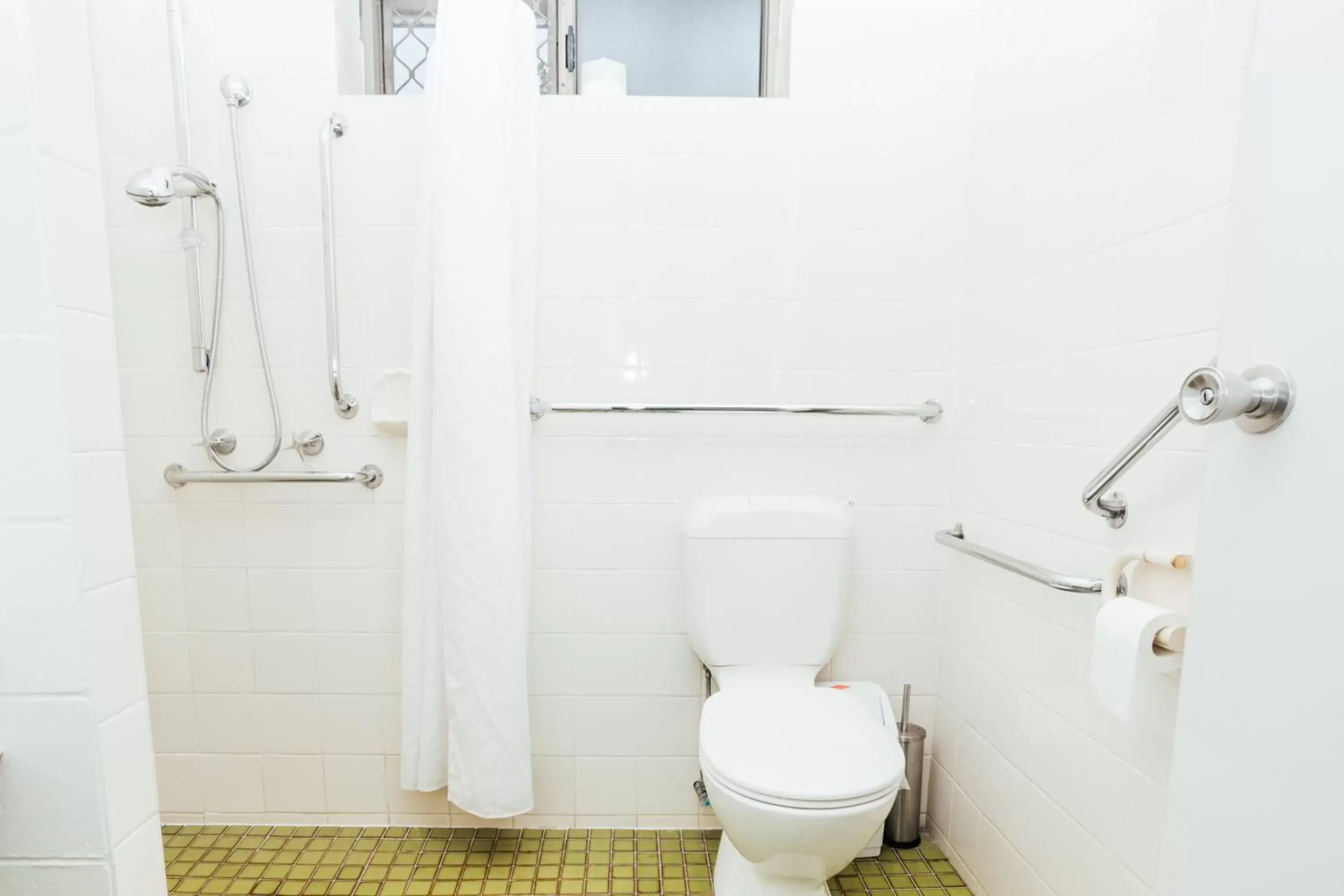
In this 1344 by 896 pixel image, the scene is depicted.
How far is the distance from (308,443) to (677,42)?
4.32 ft

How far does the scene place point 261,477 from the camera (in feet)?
4.77

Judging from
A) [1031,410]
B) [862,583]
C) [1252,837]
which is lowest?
[862,583]

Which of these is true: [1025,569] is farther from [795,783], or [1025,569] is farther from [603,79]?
[603,79]

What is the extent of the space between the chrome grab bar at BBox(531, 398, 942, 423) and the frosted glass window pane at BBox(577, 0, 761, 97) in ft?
2.62

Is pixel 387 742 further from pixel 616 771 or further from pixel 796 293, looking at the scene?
pixel 796 293

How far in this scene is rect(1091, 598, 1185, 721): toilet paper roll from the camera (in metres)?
0.83

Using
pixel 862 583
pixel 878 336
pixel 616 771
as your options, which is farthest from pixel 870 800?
pixel 878 336

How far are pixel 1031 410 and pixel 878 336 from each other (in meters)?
0.40

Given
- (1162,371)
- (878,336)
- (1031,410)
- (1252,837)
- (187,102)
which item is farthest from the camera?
(878,336)

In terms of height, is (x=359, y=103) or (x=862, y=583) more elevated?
(x=359, y=103)

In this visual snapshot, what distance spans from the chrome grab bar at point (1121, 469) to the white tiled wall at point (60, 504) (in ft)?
3.89

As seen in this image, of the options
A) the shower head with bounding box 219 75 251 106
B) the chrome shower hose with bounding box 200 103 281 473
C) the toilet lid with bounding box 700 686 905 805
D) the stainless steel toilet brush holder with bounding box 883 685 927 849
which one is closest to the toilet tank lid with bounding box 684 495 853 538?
the toilet lid with bounding box 700 686 905 805

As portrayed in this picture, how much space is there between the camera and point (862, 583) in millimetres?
1560

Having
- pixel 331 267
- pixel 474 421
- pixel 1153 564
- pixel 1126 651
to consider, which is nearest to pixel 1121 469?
pixel 1153 564
